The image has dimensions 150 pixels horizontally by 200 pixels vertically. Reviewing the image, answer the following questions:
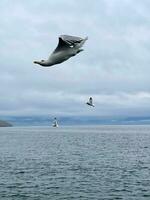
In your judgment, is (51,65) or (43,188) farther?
(43,188)

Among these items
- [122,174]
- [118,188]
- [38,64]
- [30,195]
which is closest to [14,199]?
[30,195]

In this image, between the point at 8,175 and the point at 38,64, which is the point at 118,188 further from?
the point at 38,64

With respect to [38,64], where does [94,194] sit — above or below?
below

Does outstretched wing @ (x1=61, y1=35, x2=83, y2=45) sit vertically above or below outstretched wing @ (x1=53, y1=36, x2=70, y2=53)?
above

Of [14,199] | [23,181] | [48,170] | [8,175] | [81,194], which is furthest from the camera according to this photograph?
[48,170]

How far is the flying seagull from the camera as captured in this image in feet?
26.0

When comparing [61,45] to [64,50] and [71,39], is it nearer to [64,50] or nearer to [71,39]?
[64,50]

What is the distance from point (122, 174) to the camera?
95062 millimetres

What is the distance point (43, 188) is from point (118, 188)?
11929 millimetres

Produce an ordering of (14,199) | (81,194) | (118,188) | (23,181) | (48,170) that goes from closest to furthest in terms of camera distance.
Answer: (14,199)
(81,194)
(118,188)
(23,181)
(48,170)

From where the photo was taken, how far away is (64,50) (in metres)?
8.17

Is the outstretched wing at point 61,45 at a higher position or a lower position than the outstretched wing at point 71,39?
lower

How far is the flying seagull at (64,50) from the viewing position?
792cm

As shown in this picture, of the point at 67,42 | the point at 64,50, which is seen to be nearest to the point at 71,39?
the point at 67,42
